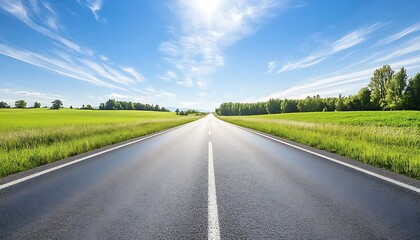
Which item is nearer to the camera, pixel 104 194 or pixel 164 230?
pixel 164 230

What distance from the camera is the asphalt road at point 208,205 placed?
286cm

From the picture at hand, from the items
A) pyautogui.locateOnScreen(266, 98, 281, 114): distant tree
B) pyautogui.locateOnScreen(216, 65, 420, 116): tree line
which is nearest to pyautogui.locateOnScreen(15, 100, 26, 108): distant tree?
pyautogui.locateOnScreen(266, 98, 281, 114): distant tree

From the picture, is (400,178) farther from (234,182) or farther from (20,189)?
(20,189)

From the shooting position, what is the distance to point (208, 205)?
12.2 feet

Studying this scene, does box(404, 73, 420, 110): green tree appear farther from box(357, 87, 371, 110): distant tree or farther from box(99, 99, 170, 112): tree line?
box(99, 99, 170, 112): tree line

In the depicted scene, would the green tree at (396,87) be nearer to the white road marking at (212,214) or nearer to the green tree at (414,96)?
the green tree at (414,96)

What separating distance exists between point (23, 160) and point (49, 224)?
490 cm

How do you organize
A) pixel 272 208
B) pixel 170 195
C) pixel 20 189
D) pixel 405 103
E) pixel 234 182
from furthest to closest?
pixel 405 103 < pixel 234 182 < pixel 20 189 < pixel 170 195 < pixel 272 208

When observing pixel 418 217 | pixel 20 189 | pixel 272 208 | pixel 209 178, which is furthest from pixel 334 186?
pixel 20 189

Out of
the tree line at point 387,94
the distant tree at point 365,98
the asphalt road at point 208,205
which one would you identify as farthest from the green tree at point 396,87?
the asphalt road at point 208,205

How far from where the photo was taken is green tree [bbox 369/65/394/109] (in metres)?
69.9

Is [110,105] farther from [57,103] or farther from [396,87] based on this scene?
[396,87]

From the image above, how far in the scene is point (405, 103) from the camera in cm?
5828

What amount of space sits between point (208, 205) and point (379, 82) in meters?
86.4
